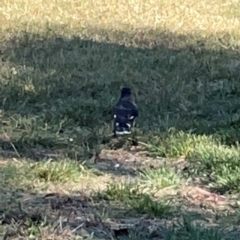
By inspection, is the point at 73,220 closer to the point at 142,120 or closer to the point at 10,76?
the point at 142,120

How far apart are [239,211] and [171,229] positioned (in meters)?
0.73

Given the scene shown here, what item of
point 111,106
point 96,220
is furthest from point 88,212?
point 111,106

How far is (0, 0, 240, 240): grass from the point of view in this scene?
A: 5.36 m

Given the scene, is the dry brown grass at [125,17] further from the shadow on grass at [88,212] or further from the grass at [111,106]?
the shadow on grass at [88,212]

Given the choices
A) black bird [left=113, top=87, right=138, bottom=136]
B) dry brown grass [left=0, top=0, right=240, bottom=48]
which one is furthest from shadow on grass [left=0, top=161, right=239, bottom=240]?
dry brown grass [left=0, top=0, right=240, bottom=48]

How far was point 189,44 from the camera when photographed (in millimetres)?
12375

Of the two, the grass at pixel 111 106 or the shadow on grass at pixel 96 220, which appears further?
the grass at pixel 111 106

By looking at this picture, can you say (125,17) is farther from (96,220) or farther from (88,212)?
(96,220)

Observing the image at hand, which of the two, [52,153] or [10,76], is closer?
[52,153]

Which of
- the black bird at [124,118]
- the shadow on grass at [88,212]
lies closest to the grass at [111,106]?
the shadow on grass at [88,212]

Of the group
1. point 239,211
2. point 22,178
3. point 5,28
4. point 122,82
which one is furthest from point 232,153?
point 5,28

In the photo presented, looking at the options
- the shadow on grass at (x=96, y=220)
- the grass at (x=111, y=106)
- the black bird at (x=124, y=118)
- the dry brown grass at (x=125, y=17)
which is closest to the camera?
the shadow on grass at (x=96, y=220)

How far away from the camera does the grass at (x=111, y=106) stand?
5.36 meters

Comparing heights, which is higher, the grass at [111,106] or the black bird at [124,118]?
the black bird at [124,118]
